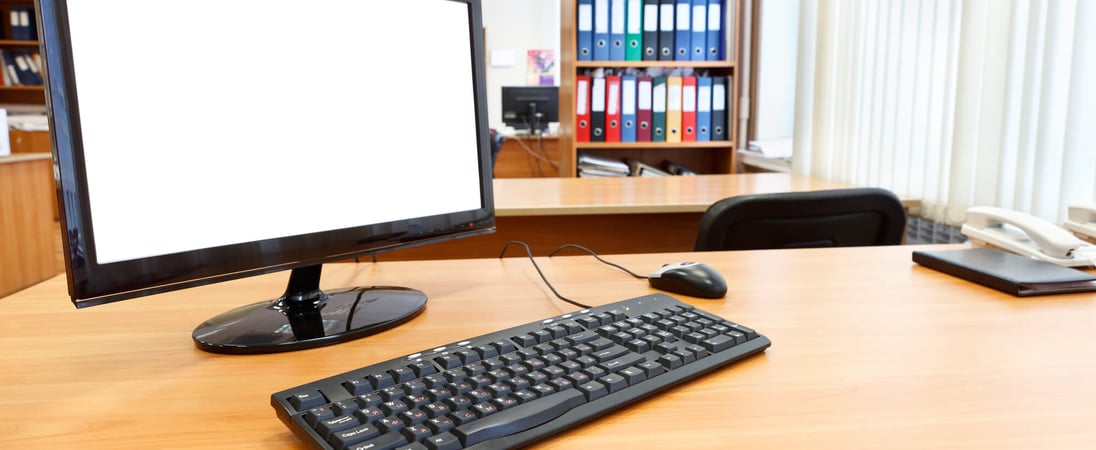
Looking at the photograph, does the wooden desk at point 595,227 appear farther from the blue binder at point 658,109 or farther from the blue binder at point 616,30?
the blue binder at point 616,30

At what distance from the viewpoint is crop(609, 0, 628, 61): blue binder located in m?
3.19

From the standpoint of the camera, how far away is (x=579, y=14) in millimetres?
3178

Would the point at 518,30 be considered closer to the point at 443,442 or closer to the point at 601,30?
the point at 601,30

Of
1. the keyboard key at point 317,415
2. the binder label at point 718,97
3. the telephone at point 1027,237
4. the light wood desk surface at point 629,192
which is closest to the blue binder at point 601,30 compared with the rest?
the binder label at point 718,97

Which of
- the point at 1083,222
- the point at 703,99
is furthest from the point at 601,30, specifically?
the point at 1083,222

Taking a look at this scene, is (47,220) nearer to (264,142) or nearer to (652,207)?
(652,207)

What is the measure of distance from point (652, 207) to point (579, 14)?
5.04 feet

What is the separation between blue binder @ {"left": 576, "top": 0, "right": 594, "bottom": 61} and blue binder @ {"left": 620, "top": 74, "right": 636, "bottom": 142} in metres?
0.19

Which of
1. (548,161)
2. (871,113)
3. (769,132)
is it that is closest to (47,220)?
(548,161)

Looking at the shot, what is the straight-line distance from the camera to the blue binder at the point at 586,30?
3170mm

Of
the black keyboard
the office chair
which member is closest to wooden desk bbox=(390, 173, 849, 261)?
the office chair

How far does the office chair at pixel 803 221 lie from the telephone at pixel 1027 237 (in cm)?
19

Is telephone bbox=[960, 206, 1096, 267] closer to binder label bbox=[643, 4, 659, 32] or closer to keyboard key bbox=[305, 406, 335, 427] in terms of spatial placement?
keyboard key bbox=[305, 406, 335, 427]

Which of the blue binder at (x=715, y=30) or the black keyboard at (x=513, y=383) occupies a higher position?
the blue binder at (x=715, y=30)
